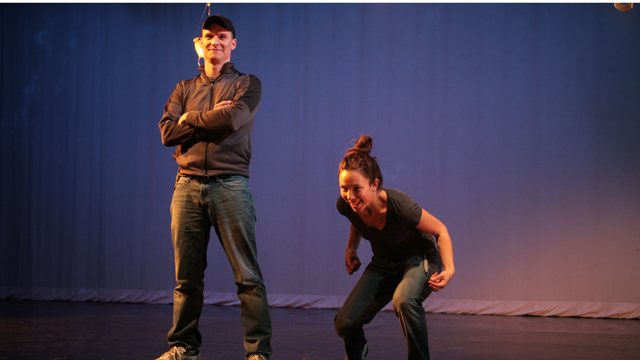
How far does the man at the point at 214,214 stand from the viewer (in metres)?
1.82

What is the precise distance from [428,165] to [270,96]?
152cm

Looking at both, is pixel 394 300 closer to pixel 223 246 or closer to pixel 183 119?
pixel 223 246

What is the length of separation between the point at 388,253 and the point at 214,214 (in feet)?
2.27

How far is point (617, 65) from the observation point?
13.4 ft

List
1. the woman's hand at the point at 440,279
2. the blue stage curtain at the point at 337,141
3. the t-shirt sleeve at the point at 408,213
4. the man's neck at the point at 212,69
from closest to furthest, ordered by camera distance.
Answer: the woman's hand at the point at 440,279, the t-shirt sleeve at the point at 408,213, the man's neck at the point at 212,69, the blue stage curtain at the point at 337,141

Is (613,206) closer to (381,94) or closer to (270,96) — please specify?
(381,94)

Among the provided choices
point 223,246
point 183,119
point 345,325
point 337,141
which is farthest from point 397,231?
point 337,141

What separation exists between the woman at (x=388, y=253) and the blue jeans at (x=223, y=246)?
1.05ft

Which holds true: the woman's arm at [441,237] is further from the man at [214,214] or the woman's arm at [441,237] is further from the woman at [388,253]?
the man at [214,214]

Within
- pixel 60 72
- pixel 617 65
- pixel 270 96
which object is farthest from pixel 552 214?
pixel 60 72

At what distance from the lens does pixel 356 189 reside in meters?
1.75

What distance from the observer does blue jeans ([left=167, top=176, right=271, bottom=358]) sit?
5.96 ft

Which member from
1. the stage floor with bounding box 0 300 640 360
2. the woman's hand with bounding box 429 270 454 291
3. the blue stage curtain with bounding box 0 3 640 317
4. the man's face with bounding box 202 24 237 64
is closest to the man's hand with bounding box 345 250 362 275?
the woman's hand with bounding box 429 270 454 291

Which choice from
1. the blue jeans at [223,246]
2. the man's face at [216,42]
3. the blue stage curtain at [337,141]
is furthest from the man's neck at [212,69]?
the blue stage curtain at [337,141]
